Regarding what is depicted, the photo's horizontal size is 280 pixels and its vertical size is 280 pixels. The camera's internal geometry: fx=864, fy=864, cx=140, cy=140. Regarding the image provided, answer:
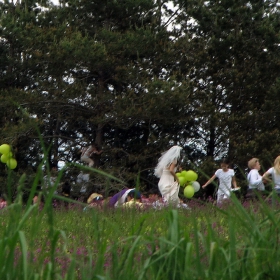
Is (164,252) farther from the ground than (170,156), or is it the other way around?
(170,156)

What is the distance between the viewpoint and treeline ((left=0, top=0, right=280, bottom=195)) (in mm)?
28781

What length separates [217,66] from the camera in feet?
107

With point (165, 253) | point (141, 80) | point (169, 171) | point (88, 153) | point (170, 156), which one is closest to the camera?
point (165, 253)

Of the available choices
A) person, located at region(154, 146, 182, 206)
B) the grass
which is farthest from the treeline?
the grass

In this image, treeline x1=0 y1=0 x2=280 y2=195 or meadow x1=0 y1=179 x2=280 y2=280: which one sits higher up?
treeline x1=0 y1=0 x2=280 y2=195

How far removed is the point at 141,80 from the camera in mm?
29297

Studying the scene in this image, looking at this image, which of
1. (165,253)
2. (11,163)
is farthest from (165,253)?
(11,163)

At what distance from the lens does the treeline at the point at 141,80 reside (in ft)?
94.4

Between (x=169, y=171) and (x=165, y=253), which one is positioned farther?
(x=169, y=171)

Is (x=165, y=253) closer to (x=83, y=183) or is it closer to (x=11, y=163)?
(x=11, y=163)

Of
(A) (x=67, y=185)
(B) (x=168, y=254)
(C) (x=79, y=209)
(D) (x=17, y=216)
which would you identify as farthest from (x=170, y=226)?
(A) (x=67, y=185)

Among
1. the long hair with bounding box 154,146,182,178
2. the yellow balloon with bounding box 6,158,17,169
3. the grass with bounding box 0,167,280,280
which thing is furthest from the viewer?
the long hair with bounding box 154,146,182,178

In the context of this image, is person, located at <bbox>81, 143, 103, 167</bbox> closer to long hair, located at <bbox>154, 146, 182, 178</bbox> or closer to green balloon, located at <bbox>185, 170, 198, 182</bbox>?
long hair, located at <bbox>154, 146, 182, 178</bbox>

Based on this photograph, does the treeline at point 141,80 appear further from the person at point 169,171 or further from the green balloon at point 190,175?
the green balloon at point 190,175
